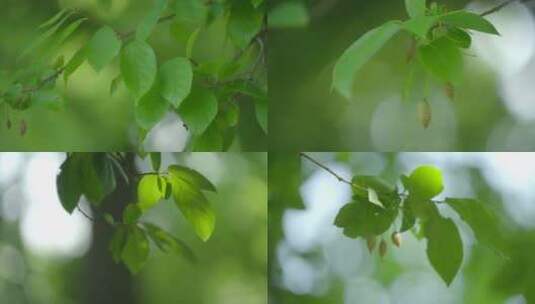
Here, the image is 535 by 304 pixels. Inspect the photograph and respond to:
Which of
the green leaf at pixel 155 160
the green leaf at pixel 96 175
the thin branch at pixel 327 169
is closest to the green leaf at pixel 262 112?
the thin branch at pixel 327 169

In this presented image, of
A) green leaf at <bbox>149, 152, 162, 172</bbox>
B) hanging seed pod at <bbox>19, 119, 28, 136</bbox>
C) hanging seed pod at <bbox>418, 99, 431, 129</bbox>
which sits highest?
hanging seed pod at <bbox>418, 99, 431, 129</bbox>

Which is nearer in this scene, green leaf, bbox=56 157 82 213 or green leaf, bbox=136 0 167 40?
green leaf, bbox=136 0 167 40

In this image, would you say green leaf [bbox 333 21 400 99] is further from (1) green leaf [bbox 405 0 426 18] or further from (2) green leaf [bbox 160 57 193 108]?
(2) green leaf [bbox 160 57 193 108]

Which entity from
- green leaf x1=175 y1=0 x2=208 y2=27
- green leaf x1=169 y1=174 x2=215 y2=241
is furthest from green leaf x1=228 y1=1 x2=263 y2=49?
green leaf x1=169 y1=174 x2=215 y2=241

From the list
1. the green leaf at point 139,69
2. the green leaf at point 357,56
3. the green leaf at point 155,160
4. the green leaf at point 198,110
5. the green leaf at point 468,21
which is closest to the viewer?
the green leaf at point 357,56

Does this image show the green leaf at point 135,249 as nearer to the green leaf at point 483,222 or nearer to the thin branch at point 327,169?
the thin branch at point 327,169

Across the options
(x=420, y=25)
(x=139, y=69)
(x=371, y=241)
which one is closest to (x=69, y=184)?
(x=139, y=69)

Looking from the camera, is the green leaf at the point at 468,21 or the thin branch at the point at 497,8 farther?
the thin branch at the point at 497,8

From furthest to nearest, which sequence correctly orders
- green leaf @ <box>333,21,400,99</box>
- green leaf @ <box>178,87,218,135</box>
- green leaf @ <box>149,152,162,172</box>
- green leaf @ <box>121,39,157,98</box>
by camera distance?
green leaf @ <box>149,152,162,172</box>
green leaf @ <box>178,87,218,135</box>
green leaf @ <box>121,39,157,98</box>
green leaf @ <box>333,21,400,99</box>
